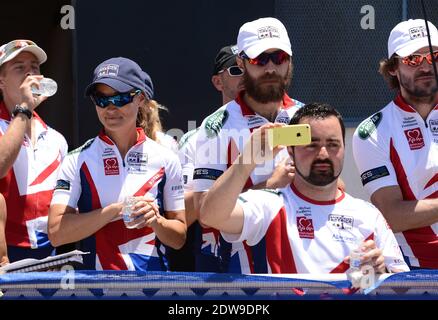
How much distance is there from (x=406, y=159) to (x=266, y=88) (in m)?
0.68

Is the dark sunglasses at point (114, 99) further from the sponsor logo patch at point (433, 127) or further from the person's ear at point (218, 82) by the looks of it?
the sponsor logo patch at point (433, 127)

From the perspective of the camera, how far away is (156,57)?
5.77 meters

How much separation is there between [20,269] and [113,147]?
1082mm

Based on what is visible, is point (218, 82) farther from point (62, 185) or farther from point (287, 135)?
point (287, 135)

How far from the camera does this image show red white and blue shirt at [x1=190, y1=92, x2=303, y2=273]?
425 centimetres

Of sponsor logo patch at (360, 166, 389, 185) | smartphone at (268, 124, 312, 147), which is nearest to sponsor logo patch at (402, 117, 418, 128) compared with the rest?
sponsor logo patch at (360, 166, 389, 185)

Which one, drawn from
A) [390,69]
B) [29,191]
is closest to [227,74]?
[390,69]

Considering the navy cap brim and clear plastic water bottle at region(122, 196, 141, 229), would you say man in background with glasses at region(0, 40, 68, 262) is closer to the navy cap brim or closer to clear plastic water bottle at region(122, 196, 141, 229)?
the navy cap brim

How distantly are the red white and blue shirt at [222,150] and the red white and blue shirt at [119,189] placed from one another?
130 millimetres

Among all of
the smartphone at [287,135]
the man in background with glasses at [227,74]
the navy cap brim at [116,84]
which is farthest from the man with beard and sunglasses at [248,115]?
the smartphone at [287,135]

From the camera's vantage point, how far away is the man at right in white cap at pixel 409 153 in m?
4.20

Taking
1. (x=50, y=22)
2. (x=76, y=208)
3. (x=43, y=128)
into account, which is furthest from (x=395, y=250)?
(x=50, y=22)

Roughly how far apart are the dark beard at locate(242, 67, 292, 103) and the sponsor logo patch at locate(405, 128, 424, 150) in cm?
58
